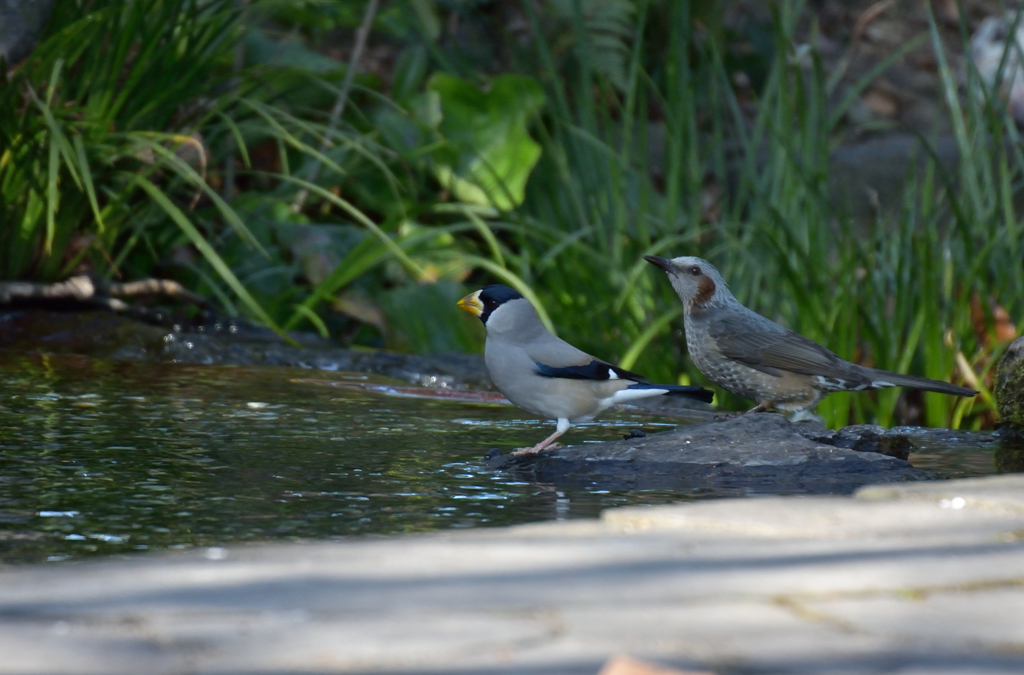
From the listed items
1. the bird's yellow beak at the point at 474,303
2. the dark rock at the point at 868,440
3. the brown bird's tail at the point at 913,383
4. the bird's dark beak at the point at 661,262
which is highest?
the bird's dark beak at the point at 661,262

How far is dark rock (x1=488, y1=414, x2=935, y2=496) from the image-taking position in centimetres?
242

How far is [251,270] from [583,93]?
160 cm

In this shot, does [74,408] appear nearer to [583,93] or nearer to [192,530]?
[192,530]

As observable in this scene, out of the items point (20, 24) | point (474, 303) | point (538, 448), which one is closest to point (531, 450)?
point (538, 448)

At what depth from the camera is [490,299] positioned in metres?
3.38

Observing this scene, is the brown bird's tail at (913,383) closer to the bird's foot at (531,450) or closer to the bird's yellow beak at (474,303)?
the bird's yellow beak at (474,303)

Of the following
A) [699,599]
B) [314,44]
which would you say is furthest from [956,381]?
[314,44]

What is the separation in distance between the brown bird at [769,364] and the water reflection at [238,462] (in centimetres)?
33

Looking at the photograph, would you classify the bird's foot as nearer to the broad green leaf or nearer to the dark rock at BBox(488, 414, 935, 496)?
the dark rock at BBox(488, 414, 935, 496)

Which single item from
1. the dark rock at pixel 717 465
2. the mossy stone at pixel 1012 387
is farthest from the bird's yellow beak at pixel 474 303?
the mossy stone at pixel 1012 387

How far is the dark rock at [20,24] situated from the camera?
184 inches

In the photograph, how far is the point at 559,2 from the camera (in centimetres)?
713

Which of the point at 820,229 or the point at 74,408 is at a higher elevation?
the point at 820,229

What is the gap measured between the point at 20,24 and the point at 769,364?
3.00 metres
